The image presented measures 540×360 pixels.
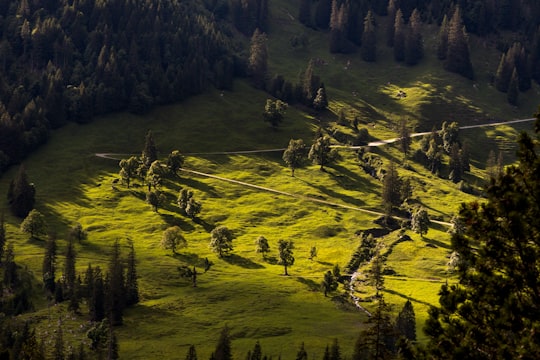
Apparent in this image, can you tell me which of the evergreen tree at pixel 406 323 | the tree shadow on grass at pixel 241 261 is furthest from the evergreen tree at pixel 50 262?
the evergreen tree at pixel 406 323

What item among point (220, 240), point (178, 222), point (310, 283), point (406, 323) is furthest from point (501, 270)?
point (178, 222)

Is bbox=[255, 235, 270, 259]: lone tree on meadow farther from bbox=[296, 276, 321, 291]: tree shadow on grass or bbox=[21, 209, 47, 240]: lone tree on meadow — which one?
bbox=[21, 209, 47, 240]: lone tree on meadow

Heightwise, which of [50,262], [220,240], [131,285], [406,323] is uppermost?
[406,323]

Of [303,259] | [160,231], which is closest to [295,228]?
[303,259]

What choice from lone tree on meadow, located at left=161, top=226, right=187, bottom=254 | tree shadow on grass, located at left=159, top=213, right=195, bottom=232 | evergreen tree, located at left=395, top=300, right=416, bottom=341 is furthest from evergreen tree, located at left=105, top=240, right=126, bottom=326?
evergreen tree, located at left=395, top=300, right=416, bottom=341

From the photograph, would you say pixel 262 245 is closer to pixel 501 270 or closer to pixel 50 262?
pixel 50 262

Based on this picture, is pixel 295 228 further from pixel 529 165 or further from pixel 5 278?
pixel 529 165
